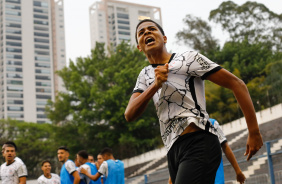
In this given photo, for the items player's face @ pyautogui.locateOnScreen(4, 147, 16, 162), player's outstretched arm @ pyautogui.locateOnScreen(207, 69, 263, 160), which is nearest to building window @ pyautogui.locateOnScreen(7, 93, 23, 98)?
player's face @ pyautogui.locateOnScreen(4, 147, 16, 162)

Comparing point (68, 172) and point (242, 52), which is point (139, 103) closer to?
point (68, 172)

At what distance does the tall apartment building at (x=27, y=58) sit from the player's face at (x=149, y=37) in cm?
9437

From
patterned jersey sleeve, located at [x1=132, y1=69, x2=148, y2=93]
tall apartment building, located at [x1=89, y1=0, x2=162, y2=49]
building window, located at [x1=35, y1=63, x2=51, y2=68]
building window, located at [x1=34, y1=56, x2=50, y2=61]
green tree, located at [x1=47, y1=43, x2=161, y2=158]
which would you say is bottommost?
patterned jersey sleeve, located at [x1=132, y1=69, x2=148, y2=93]

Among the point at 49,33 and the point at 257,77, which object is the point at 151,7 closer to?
the point at 49,33

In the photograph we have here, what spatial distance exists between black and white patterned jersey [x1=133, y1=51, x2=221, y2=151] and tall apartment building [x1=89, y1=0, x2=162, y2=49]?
344ft

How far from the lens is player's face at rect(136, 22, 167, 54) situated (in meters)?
3.01

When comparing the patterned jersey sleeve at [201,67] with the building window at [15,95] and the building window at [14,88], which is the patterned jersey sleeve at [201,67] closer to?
the building window at [15,95]

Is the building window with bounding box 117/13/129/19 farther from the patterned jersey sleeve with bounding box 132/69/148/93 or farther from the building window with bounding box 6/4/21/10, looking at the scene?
the patterned jersey sleeve with bounding box 132/69/148/93

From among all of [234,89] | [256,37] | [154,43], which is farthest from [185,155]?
[256,37]

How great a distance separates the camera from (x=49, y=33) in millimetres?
104688

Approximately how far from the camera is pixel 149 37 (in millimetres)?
3045

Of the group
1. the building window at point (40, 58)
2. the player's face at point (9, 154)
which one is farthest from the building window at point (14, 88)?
the player's face at point (9, 154)

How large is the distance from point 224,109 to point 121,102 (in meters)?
7.86

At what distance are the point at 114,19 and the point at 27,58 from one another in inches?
969
